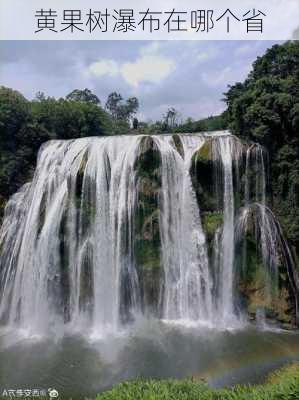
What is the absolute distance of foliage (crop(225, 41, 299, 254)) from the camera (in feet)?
39.7

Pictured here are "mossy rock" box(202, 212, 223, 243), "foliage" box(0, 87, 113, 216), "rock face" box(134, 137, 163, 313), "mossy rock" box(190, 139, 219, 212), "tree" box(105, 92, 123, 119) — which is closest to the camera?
"rock face" box(134, 137, 163, 313)

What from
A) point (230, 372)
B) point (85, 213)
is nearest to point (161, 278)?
point (85, 213)

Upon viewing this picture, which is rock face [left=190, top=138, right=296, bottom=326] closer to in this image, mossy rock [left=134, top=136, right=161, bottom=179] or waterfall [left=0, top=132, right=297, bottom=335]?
waterfall [left=0, top=132, right=297, bottom=335]

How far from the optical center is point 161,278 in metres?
11.5

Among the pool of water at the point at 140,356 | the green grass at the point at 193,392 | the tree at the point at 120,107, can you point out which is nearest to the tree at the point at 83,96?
the tree at the point at 120,107

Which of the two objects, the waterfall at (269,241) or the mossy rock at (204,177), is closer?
the waterfall at (269,241)

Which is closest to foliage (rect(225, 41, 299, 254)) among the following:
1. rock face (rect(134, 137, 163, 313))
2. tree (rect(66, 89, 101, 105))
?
rock face (rect(134, 137, 163, 313))

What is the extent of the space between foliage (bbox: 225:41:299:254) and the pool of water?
3.70 metres

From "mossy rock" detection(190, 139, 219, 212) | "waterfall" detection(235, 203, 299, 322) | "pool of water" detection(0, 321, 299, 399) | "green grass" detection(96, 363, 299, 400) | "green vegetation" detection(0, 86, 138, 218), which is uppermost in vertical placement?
"green vegetation" detection(0, 86, 138, 218)

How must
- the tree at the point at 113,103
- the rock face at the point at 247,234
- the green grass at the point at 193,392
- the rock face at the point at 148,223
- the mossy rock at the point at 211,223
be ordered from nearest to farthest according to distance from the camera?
the green grass at the point at 193,392 → the rock face at the point at 247,234 → the rock face at the point at 148,223 → the mossy rock at the point at 211,223 → the tree at the point at 113,103

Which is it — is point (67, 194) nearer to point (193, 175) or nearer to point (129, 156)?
point (129, 156)

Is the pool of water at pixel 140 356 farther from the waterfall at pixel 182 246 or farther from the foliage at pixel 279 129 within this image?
the foliage at pixel 279 129

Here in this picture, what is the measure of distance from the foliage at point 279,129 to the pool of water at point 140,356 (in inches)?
146

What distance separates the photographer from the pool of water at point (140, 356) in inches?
316
